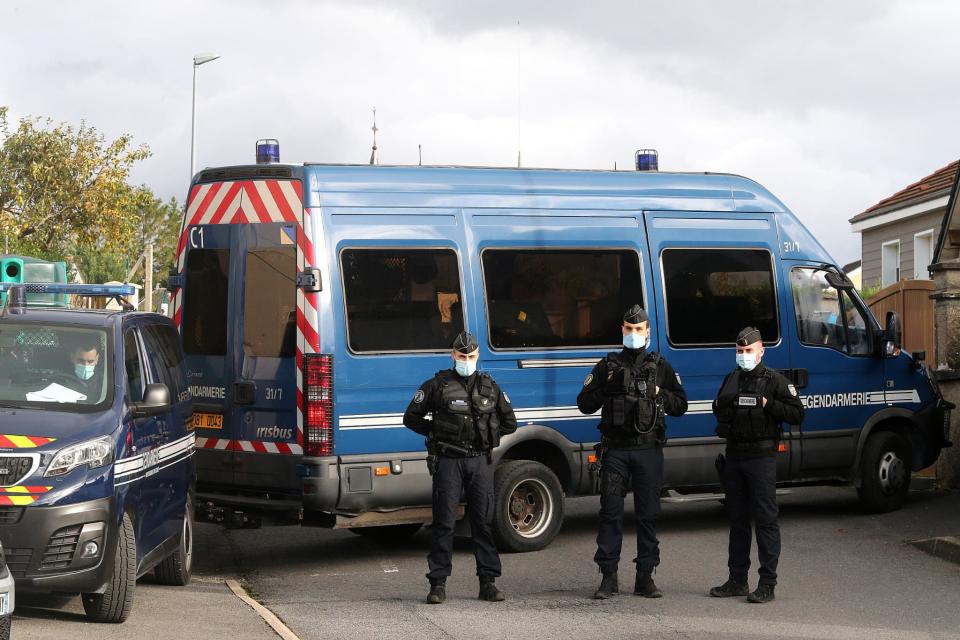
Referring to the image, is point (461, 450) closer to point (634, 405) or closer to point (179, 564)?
point (634, 405)

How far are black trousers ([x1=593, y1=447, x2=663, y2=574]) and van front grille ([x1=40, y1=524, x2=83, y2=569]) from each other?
3364mm

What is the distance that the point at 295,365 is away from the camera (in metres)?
9.86

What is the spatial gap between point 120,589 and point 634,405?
3.39 meters

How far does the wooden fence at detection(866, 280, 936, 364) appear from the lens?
17281mm

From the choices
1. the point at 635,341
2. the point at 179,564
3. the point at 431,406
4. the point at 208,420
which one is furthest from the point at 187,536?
the point at 635,341

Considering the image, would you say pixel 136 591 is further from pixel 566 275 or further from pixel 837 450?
pixel 837 450

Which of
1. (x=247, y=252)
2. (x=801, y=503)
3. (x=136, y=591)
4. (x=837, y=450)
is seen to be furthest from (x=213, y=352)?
(x=801, y=503)

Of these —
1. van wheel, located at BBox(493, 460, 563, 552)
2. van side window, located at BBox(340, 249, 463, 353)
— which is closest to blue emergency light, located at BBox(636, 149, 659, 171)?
van side window, located at BBox(340, 249, 463, 353)

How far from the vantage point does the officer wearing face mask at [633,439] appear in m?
9.01

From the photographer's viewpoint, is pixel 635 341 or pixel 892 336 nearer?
pixel 635 341

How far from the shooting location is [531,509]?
1090 centimetres

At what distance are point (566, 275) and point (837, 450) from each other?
310cm

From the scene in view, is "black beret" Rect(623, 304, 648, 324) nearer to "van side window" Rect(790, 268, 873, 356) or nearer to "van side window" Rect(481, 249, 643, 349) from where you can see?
"van side window" Rect(481, 249, 643, 349)

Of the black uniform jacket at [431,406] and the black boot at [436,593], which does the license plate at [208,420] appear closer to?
the black uniform jacket at [431,406]
